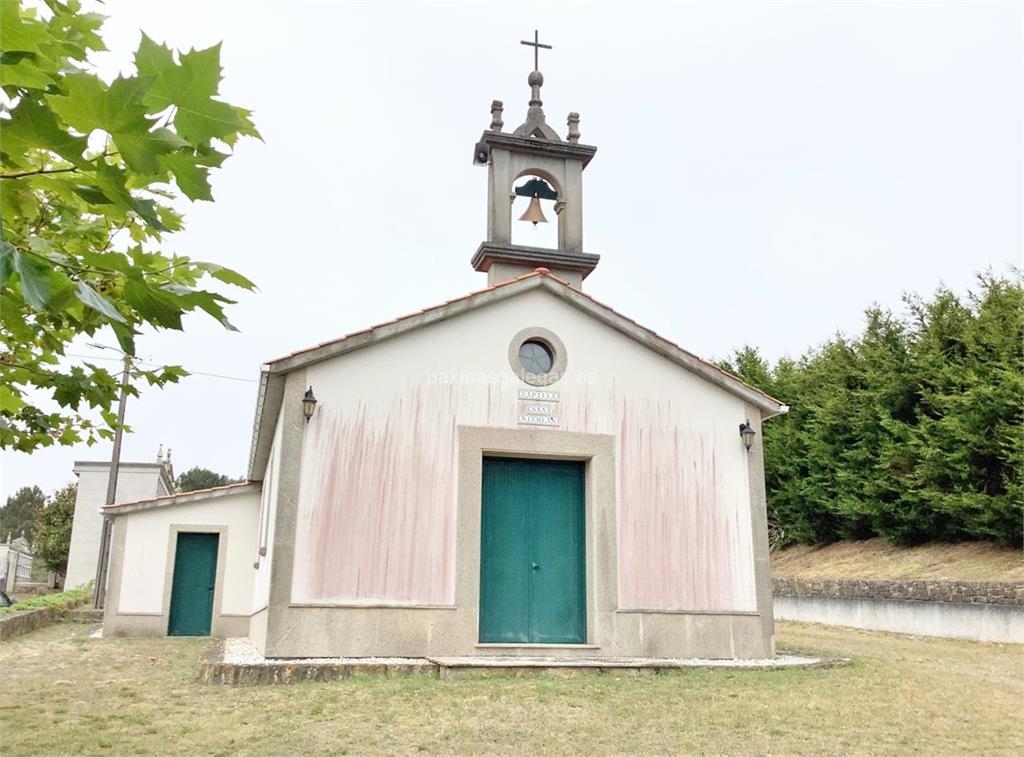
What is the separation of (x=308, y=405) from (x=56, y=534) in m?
37.2

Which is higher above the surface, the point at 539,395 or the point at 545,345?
the point at 545,345

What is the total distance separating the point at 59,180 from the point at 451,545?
8.84 m

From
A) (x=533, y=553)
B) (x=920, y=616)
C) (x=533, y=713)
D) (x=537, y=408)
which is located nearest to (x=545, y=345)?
(x=537, y=408)

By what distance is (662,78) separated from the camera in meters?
10.6

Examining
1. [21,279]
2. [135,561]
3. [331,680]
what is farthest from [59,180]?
[135,561]

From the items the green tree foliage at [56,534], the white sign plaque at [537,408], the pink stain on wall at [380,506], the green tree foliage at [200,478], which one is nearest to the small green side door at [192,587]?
the pink stain on wall at [380,506]

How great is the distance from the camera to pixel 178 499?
1711cm

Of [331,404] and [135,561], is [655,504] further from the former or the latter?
[135,561]

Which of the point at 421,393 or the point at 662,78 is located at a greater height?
the point at 662,78

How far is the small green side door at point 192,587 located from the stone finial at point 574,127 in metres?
10.8

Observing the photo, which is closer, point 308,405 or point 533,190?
point 308,405

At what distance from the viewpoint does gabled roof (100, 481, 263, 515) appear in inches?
669

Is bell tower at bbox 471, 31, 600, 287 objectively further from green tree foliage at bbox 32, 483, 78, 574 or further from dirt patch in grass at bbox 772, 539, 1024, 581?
green tree foliage at bbox 32, 483, 78, 574

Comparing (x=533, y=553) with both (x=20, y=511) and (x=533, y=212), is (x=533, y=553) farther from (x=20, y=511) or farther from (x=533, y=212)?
(x=20, y=511)
